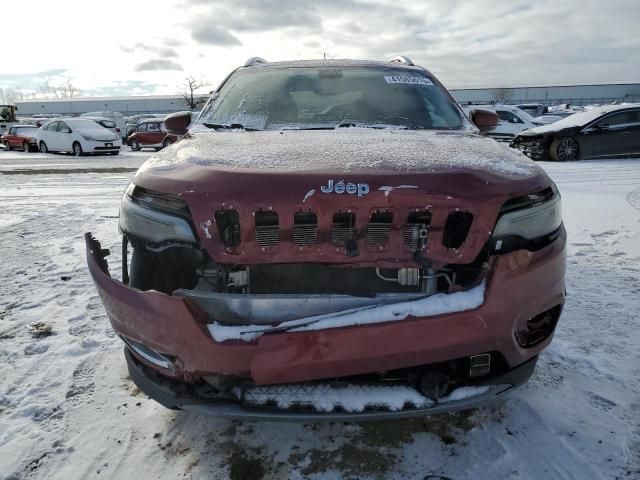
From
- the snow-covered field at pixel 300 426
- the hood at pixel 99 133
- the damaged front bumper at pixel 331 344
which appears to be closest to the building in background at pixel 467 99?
the hood at pixel 99 133

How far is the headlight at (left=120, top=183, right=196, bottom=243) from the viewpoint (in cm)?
185

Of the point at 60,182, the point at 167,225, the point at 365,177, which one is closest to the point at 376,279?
the point at 365,177

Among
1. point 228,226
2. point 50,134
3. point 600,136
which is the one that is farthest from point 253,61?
point 50,134

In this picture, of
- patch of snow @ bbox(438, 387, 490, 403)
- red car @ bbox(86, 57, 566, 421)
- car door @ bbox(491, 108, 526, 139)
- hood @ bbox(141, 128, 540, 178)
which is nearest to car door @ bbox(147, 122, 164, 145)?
car door @ bbox(491, 108, 526, 139)

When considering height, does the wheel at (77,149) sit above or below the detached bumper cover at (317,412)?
above

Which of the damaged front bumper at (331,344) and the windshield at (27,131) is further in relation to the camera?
the windshield at (27,131)

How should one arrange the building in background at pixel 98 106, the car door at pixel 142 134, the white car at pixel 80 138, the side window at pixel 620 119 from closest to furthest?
1. the side window at pixel 620 119
2. the white car at pixel 80 138
3. the car door at pixel 142 134
4. the building in background at pixel 98 106

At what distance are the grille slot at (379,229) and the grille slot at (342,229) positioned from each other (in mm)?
67

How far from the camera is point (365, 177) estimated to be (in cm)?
179

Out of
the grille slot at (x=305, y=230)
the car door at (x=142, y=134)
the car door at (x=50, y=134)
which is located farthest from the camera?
the car door at (x=142, y=134)

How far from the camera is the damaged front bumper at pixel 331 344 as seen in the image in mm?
1666

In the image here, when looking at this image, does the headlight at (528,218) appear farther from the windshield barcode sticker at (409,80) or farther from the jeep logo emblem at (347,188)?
the windshield barcode sticker at (409,80)

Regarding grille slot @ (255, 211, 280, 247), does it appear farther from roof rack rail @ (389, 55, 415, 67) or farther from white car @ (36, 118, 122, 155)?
white car @ (36, 118, 122, 155)

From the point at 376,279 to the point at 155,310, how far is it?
0.88m
